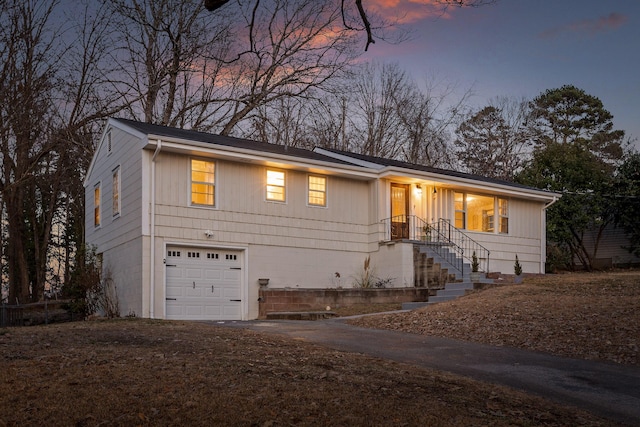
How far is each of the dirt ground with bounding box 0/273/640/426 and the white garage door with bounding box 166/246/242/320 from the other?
701cm

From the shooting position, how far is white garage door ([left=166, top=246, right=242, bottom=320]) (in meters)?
18.3

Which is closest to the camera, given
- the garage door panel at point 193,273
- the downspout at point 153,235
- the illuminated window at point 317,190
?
the downspout at point 153,235

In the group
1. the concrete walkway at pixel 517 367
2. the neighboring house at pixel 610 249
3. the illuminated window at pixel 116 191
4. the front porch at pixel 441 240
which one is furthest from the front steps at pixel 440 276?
the neighboring house at pixel 610 249

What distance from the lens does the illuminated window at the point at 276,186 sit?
67.4ft

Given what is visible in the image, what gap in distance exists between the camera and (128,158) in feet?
64.1

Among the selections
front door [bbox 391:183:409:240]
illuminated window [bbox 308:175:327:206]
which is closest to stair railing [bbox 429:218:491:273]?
front door [bbox 391:183:409:240]

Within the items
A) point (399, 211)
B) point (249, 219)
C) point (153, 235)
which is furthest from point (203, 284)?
point (399, 211)

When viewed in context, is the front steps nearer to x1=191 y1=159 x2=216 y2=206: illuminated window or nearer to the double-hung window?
x1=191 y1=159 x2=216 y2=206: illuminated window

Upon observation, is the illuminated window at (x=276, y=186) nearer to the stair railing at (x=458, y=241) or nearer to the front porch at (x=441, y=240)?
the front porch at (x=441, y=240)

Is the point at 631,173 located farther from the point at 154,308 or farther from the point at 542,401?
the point at 542,401

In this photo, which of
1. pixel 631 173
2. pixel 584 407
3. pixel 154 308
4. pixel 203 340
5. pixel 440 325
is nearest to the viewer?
pixel 584 407

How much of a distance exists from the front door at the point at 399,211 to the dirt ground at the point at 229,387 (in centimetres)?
1162

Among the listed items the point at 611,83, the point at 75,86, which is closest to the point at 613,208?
the point at 611,83

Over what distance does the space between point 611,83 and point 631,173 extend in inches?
415
